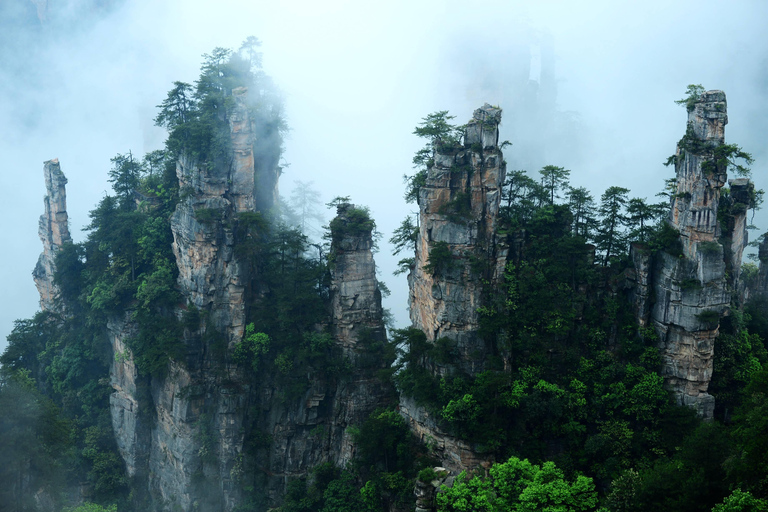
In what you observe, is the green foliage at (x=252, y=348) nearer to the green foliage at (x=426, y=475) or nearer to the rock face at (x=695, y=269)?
the green foliage at (x=426, y=475)

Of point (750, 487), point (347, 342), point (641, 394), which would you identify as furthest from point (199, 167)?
point (750, 487)

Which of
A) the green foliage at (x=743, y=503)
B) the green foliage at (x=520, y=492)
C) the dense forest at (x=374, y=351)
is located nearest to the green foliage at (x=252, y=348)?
the dense forest at (x=374, y=351)

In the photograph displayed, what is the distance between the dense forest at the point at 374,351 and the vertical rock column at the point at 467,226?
14 cm

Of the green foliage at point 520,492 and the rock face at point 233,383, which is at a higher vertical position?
the rock face at point 233,383

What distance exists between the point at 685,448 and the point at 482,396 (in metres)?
10.1

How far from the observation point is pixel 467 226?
38781 millimetres

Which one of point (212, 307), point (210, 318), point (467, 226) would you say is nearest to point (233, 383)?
point (210, 318)

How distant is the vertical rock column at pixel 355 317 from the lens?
43500 millimetres

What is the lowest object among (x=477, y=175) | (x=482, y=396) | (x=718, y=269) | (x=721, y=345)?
(x=482, y=396)

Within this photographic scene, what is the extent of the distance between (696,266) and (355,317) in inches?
746

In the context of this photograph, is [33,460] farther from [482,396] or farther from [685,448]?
[685,448]

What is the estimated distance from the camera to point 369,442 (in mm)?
40188

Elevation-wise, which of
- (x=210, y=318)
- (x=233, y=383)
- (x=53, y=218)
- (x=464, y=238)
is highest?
(x=53, y=218)

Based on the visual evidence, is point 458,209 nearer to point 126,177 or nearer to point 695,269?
point 695,269
